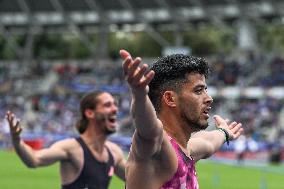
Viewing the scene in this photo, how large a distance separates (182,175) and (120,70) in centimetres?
4711

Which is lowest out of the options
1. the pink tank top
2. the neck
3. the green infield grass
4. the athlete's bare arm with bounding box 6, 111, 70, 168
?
the pink tank top

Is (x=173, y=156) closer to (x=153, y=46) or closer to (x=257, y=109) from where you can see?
(x=257, y=109)

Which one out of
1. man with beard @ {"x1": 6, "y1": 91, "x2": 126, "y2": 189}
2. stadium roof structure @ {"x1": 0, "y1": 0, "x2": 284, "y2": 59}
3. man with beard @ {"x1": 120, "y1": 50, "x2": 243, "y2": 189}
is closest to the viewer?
man with beard @ {"x1": 120, "y1": 50, "x2": 243, "y2": 189}

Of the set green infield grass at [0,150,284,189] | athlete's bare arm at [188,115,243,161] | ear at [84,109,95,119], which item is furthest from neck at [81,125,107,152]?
green infield grass at [0,150,284,189]

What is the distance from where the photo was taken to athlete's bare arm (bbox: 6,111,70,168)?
6.99m

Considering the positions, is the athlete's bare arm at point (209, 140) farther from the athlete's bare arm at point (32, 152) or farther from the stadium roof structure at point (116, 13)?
the stadium roof structure at point (116, 13)

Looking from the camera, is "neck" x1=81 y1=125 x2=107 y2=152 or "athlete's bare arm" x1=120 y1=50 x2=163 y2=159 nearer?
"athlete's bare arm" x1=120 y1=50 x2=163 y2=159

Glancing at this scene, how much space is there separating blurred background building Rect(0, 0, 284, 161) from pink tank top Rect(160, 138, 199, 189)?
28258mm

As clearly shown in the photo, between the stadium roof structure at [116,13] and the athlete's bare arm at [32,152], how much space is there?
41688 millimetres

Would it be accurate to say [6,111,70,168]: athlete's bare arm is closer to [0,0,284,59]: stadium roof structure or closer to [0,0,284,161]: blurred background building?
[0,0,284,161]: blurred background building

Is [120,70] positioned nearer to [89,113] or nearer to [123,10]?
[123,10]

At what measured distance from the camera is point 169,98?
4535 mm

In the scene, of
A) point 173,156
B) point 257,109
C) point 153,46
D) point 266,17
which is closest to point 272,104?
point 257,109

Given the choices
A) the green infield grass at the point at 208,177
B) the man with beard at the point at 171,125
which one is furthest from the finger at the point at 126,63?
the green infield grass at the point at 208,177
